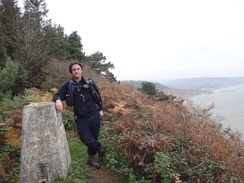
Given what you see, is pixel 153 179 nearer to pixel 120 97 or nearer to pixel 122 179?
pixel 122 179

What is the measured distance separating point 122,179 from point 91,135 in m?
1.10

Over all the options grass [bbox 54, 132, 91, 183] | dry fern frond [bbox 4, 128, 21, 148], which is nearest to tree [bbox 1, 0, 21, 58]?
dry fern frond [bbox 4, 128, 21, 148]

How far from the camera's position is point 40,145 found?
2.87 metres

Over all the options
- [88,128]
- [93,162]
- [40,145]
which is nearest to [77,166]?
[93,162]

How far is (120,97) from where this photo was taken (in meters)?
7.82

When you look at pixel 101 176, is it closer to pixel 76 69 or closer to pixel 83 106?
pixel 83 106

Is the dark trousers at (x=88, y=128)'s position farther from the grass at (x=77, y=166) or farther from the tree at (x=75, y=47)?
the tree at (x=75, y=47)

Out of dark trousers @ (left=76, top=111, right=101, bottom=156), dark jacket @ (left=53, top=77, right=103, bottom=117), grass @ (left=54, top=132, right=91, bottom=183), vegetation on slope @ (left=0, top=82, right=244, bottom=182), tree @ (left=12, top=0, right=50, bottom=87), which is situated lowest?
grass @ (left=54, top=132, right=91, bottom=183)

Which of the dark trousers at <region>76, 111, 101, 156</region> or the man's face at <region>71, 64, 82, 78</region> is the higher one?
the man's face at <region>71, 64, 82, 78</region>

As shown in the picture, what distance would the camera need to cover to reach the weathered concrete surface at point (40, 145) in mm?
2855

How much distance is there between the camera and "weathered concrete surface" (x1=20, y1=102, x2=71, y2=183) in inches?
112

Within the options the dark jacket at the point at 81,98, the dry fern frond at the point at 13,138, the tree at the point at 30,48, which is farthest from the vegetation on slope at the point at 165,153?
the tree at the point at 30,48

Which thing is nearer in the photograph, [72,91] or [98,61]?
[72,91]

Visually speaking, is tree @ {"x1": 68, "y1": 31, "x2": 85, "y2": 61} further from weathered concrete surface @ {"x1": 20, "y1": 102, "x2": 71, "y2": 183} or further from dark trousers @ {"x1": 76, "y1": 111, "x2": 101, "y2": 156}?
weathered concrete surface @ {"x1": 20, "y1": 102, "x2": 71, "y2": 183}
